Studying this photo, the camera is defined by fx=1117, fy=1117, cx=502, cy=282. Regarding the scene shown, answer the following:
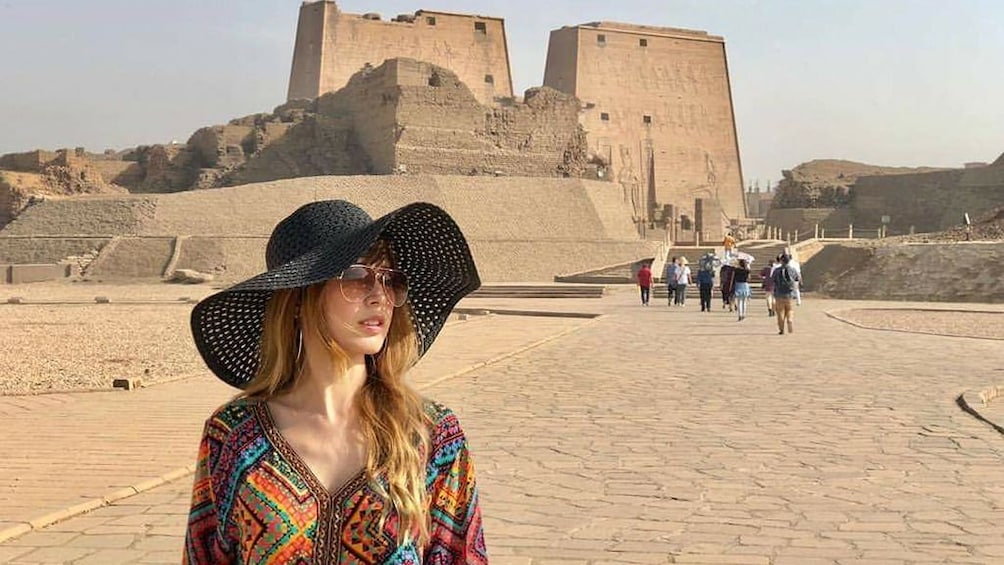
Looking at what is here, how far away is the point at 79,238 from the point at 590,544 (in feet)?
102

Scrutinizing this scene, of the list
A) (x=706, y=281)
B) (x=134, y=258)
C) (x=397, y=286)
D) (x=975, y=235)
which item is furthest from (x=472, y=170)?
(x=397, y=286)

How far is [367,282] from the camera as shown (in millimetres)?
2080

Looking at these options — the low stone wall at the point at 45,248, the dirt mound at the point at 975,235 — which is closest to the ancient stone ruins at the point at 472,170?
the low stone wall at the point at 45,248

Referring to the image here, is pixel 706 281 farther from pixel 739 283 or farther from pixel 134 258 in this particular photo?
pixel 134 258

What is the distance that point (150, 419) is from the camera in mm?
7492

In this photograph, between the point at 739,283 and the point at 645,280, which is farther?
the point at 645,280

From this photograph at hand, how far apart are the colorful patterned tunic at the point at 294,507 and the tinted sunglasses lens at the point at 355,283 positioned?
0.82 feet

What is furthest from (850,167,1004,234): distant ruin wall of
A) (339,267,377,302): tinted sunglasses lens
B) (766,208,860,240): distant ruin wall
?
(339,267,377,302): tinted sunglasses lens

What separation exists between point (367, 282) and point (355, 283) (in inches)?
0.9

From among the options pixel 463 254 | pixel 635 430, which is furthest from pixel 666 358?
pixel 463 254

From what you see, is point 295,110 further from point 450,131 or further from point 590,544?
point 590,544

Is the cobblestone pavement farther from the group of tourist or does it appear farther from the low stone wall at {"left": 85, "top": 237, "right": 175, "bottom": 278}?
the low stone wall at {"left": 85, "top": 237, "right": 175, "bottom": 278}

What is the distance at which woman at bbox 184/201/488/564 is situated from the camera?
194 cm

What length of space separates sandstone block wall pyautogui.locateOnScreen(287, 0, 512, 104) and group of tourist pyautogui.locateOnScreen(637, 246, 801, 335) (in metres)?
26.9
